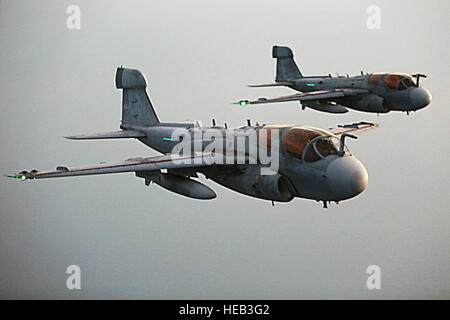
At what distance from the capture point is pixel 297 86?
17.5 metres

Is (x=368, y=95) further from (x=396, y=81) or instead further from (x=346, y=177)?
(x=346, y=177)

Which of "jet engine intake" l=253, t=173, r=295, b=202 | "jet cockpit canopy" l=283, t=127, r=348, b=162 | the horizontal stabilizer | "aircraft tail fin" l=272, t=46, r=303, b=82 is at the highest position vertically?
"aircraft tail fin" l=272, t=46, r=303, b=82

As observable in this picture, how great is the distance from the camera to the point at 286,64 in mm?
17609

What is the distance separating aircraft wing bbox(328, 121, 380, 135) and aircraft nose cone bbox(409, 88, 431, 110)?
2.38 meters

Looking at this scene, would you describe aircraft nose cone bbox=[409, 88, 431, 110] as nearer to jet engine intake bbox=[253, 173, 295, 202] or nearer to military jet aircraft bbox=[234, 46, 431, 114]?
military jet aircraft bbox=[234, 46, 431, 114]

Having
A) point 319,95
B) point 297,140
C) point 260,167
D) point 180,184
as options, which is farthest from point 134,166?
point 319,95

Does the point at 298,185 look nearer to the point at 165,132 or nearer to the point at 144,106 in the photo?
the point at 165,132

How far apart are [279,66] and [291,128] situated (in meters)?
8.73

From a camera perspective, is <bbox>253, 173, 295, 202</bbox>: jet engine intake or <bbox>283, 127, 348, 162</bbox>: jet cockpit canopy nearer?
<bbox>283, 127, 348, 162</bbox>: jet cockpit canopy

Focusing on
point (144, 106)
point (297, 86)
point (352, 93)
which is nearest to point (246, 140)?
point (144, 106)

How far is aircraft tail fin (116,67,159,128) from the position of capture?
1240 cm

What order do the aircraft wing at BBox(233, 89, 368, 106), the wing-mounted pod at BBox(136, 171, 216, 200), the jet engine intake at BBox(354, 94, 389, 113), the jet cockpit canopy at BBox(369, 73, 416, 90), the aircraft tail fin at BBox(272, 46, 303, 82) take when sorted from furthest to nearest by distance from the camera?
the aircraft tail fin at BBox(272, 46, 303, 82), the jet engine intake at BBox(354, 94, 389, 113), the aircraft wing at BBox(233, 89, 368, 106), the jet cockpit canopy at BBox(369, 73, 416, 90), the wing-mounted pod at BBox(136, 171, 216, 200)

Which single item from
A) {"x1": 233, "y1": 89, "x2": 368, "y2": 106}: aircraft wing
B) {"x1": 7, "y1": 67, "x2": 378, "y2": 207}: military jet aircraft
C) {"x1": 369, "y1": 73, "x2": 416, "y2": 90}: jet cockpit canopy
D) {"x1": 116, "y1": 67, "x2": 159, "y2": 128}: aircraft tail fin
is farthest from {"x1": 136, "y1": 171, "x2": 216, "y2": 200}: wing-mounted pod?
{"x1": 369, "y1": 73, "x2": 416, "y2": 90}: jet cockpit canopy

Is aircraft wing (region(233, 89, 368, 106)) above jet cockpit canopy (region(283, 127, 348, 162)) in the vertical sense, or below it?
above
